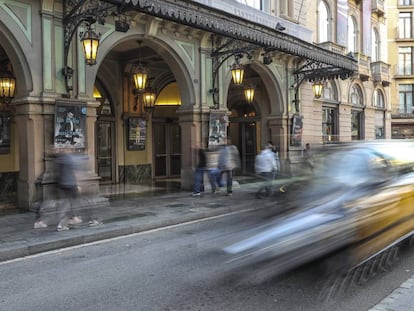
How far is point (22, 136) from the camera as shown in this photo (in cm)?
1078

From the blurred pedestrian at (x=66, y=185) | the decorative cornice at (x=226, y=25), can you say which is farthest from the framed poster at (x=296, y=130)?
the blurred pedestrian at (x=66, y=185)

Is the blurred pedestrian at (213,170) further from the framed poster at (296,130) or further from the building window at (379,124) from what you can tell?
the building window at (379,124)

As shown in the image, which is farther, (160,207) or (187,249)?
(160,207)

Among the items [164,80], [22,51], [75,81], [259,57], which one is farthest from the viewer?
[164,80]

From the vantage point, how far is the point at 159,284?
5.45 meters

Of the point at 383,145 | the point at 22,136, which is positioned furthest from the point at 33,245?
the point at 383,145

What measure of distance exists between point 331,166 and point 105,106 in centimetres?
1282

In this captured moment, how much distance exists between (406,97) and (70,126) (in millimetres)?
45403

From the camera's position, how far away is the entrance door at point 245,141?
22.0m

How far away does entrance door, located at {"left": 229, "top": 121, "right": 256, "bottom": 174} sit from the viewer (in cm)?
2202

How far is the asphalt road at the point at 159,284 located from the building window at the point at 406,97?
45976mm

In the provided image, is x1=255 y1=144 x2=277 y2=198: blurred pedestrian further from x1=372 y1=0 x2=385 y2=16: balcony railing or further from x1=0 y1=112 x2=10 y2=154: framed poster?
x1=372 y1=0 x2=385 y2=16: balcony railing

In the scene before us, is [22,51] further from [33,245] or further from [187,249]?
[187,249]

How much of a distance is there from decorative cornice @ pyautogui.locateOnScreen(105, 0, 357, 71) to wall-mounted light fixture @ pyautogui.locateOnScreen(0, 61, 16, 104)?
5094 millimetres
